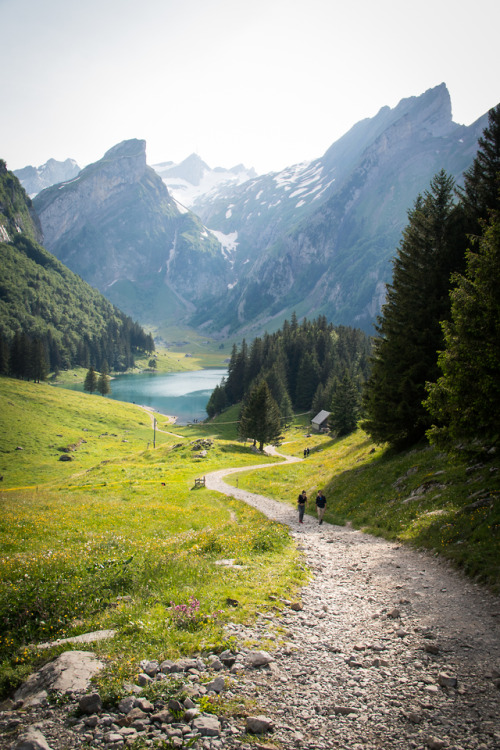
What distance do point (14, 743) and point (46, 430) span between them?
90447 mm

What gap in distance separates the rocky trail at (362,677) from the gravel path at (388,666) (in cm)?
2

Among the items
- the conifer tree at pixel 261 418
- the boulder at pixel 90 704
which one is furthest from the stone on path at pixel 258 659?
the conifer tree at pixel 261 418

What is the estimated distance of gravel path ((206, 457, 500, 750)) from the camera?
599 cm

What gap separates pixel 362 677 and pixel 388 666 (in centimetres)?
71

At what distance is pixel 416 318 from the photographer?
2869cm

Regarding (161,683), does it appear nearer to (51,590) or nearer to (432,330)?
(51,590)

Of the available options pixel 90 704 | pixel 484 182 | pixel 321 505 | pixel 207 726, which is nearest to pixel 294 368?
pixel 484 182

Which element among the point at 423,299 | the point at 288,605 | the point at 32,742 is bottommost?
the point at 288,605

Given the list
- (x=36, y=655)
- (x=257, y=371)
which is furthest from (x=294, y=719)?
(x=257, y=371)

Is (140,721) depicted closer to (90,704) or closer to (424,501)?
(90,704)

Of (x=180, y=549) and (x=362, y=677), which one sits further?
(x=180, y=549)

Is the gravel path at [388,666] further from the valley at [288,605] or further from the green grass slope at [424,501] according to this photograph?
the green grass slope at [424,501]

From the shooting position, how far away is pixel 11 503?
23.7 meters

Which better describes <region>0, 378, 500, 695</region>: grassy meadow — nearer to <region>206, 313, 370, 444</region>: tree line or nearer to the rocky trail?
the rocky trail
